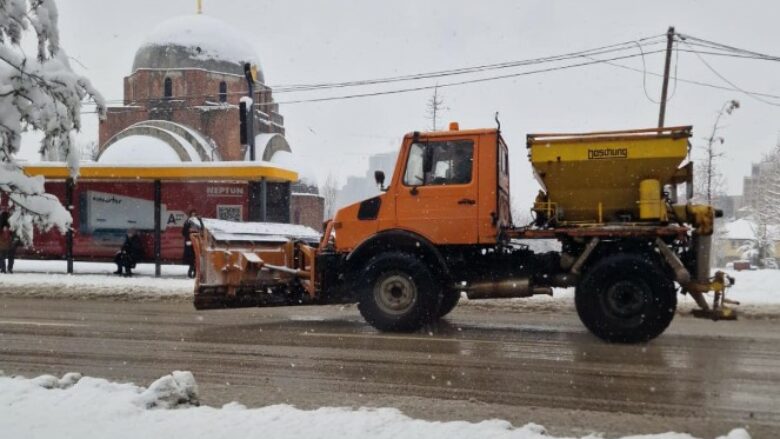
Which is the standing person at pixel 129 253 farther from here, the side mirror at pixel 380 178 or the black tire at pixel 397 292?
the side mirror at pixel 380 178

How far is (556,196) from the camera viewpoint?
31.2ft

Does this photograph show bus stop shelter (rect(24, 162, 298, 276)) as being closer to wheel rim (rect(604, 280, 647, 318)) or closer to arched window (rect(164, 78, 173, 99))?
wheel rim (rect(604, 280, 647, 318))

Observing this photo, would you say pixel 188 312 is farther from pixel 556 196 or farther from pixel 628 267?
pixel 628 267

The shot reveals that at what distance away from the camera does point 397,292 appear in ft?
31.8

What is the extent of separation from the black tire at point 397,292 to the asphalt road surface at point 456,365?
0.77ft

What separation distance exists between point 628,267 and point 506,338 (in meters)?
1.81

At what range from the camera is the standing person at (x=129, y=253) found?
64.2ft

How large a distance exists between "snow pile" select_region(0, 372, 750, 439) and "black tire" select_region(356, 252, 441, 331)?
14.2 feet

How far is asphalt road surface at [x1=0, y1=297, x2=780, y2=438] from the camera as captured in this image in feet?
18.2

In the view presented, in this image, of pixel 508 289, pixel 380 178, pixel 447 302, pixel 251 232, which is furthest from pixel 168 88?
pixel 508 289

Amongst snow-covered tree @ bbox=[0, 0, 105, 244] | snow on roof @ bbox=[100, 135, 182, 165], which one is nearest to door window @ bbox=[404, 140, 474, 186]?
snow-covered tree @ bbox=[0, 0, 105, 244]

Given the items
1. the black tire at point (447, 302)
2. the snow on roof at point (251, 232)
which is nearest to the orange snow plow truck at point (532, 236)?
the black tire at point (447, 302)

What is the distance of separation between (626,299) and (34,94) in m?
6.89

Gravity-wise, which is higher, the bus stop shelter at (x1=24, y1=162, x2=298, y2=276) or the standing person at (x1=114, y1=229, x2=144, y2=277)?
the bus stop shelter at (x1=24, y1=162, x2=298, y2=276)
